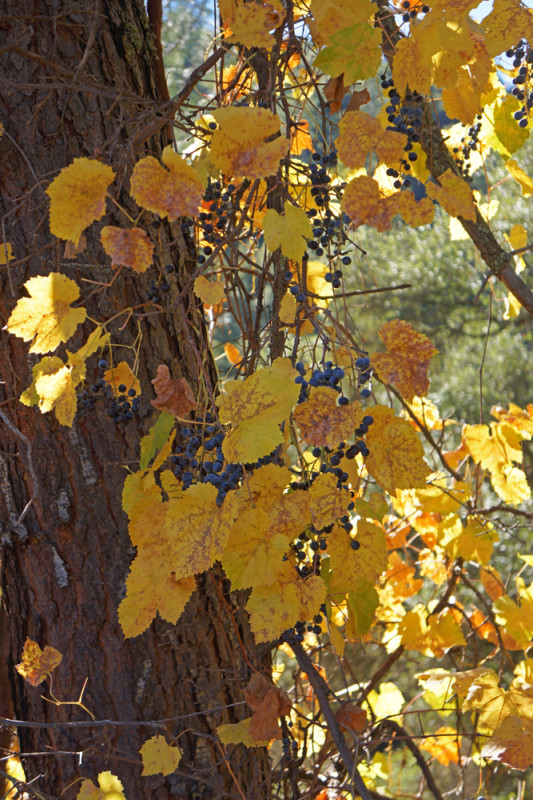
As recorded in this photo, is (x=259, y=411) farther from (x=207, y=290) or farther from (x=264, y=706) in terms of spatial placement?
(x=264, y=706)

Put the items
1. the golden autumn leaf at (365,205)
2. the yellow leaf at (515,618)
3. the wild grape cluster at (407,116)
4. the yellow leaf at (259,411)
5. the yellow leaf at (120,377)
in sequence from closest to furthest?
the yellow leaf at (259,411)
the golden autumn leaf at (365,205)
the wild grape cluster at (407,116)
the yellow leaf at (120,377)
the yellow leaf at (515,618)

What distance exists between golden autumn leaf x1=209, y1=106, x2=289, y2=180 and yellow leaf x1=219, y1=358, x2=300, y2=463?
206 millimetres

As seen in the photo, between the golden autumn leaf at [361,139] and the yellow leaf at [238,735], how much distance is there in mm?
723

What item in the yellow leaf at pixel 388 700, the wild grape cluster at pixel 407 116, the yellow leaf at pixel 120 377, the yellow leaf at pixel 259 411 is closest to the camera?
the yellow leaf at pixel 259 411

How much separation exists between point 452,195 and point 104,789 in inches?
34.5

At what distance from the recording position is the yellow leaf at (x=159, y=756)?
35.1 inches

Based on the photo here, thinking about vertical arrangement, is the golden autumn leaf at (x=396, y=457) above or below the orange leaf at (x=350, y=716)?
above

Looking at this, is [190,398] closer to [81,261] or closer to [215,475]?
[215,475]

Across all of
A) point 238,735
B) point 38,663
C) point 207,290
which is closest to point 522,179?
point 207,290

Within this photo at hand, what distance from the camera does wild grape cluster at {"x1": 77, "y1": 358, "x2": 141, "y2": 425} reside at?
0.90 meters

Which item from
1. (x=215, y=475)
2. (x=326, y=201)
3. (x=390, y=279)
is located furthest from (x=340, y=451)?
(x=390, y=279)

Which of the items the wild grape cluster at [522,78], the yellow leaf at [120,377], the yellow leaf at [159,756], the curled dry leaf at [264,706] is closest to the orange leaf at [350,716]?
the curled dry leaf at [264,706]

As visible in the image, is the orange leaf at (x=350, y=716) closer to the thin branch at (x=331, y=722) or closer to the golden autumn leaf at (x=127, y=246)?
the thin branch at (x=331, y=722)

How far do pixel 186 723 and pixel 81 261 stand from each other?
0.68 meters
